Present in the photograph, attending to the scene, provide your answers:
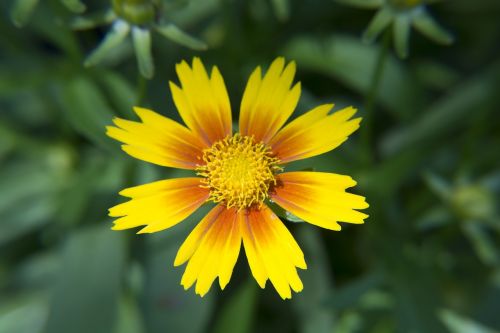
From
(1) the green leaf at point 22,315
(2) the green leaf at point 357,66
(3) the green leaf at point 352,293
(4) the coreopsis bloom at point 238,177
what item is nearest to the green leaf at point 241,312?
(3) the green leaf at point 352,293

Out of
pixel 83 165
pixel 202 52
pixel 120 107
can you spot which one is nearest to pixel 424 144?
pixel 202 52

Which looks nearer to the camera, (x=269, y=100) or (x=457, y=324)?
(x=269, y=100)

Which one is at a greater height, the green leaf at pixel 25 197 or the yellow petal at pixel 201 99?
the green leaf at pixel 25 197

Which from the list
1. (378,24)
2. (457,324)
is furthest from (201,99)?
(457,324)

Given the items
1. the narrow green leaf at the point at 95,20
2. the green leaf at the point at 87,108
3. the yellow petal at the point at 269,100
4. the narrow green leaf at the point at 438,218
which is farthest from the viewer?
the narrow green leaf at the point at 438,218

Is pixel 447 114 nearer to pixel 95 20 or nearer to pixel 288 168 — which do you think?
pixel 288 168

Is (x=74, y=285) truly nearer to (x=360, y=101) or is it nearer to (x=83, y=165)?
(x=83, y=165)

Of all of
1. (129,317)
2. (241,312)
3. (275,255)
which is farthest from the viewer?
(129,317)

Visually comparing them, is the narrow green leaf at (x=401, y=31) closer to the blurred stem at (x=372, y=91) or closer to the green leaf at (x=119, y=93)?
the blurred stem at (x=372, y=91)

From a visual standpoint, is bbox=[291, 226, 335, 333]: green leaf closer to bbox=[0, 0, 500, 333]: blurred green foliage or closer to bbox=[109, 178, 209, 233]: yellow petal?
bbox=[0, 0, 500, 333]: blurred green foliage
